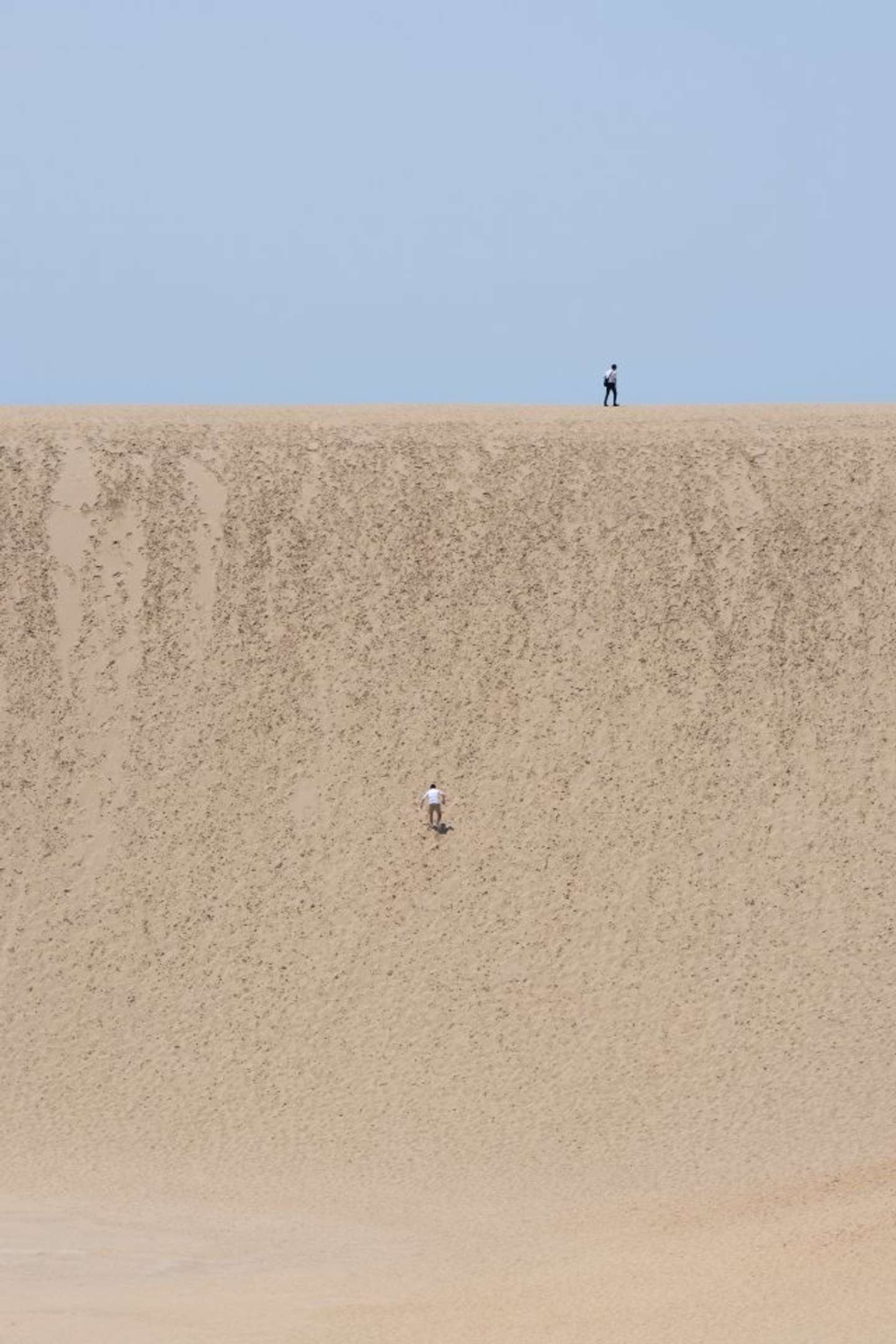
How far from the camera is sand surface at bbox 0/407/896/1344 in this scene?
64.8 ft

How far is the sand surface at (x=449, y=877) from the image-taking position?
19750 millimetres

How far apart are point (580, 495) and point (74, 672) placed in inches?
369

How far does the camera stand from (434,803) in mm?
29234

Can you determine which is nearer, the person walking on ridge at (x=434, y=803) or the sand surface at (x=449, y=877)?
the sand surface at (x=449, y=877)

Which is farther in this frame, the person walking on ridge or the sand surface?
the person walking on ridge

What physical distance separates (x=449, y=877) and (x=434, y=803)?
1.12m

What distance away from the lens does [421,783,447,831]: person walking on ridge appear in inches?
1149

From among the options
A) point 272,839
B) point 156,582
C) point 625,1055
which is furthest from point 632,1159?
point 156,582

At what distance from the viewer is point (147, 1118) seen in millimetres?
25125

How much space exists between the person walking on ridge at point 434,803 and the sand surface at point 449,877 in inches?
8.4

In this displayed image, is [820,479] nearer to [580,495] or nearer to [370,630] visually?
[580,495]

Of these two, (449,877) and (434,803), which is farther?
(434,803)

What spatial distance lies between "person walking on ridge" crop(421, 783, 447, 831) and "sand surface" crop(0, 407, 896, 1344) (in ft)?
0.70

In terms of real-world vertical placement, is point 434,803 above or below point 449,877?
above
